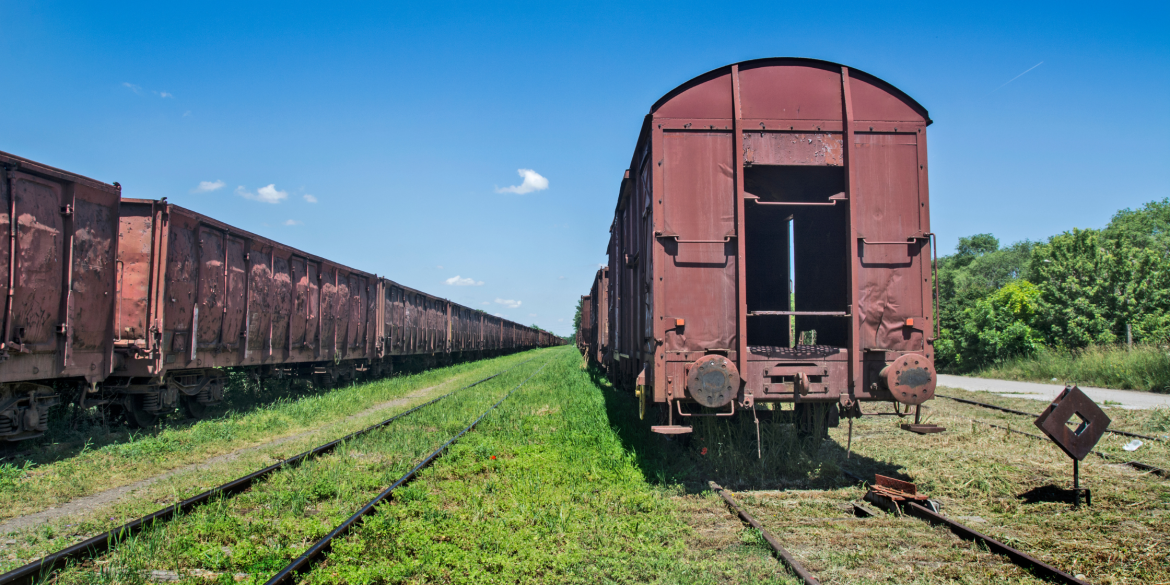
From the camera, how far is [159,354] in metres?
9.20

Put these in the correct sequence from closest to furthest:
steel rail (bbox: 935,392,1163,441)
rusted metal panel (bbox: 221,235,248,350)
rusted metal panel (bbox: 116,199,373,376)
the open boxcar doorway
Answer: the open boxcar doorway < steel rail (bbox: 935,392,1163,441) < rusted metal panel (bbox: 116,199,373,376) < rusted metal panel (bbox: 221,235,248,350)

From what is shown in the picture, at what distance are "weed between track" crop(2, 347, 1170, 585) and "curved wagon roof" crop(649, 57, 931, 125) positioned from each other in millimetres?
3510

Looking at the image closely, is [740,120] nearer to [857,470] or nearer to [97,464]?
[857,470]

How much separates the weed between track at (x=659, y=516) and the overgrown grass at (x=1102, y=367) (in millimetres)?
10527

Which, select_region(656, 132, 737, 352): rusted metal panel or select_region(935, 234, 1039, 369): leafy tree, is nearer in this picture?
select_region(656, 132, 737, 352): rusted metal panel

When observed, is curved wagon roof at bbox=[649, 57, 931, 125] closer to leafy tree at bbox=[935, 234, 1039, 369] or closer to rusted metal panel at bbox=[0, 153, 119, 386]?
rusted metal panel at bbox=[0, 153, 119, 386]

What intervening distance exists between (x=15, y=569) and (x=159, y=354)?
5.95 m

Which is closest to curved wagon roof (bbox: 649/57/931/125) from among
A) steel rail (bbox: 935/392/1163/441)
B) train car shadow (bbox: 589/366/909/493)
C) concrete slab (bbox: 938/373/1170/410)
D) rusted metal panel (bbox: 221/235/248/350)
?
train car shadow (bbox: 589/366/909/493)

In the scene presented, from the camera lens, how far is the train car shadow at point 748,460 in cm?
642

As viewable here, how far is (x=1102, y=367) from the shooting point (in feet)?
60.2

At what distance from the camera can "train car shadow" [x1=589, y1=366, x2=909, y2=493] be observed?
642 centimetres

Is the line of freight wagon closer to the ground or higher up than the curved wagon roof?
closer to the ground

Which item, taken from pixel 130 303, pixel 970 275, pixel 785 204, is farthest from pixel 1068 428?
pixel 970 275

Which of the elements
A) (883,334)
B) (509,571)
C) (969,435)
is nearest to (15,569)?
(509,571)
